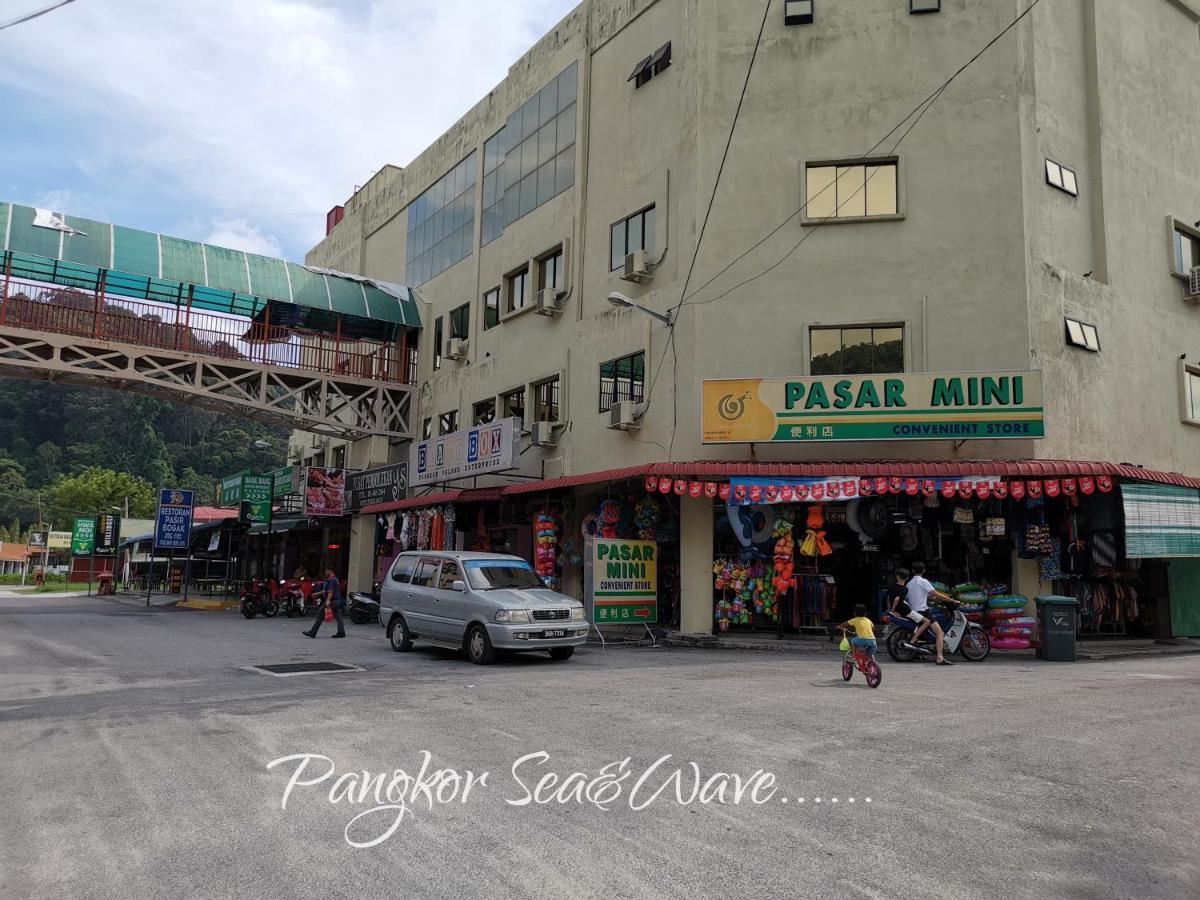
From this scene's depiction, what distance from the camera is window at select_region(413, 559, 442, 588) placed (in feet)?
52.2

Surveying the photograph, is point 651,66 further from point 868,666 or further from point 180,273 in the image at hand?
point 868,666

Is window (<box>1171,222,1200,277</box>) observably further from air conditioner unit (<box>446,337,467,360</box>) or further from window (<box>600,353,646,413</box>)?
air conditioner unit (<box>446,337,467,360</box>)

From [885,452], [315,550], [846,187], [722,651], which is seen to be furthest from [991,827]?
[315,550]

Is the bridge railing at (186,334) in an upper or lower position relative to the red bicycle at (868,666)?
upper

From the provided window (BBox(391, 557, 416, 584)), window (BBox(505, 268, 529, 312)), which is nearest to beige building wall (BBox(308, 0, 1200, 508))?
window (BBox(505, 268, 529, 312))

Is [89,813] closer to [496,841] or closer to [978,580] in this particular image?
[496,841]

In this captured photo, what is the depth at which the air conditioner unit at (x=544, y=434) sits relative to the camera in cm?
Answer: 2328

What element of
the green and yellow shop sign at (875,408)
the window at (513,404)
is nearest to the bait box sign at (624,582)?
the green and yellow shop sign at (875,408)

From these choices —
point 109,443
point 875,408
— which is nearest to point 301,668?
point 875,408

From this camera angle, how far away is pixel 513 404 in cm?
2659

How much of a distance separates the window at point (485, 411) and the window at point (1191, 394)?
18.5 m

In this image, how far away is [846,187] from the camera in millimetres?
19500

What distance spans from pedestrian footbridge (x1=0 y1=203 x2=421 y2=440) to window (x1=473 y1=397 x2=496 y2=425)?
482 cm

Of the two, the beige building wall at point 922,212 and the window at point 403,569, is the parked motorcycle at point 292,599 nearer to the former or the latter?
the beige building wall at point 922,212
